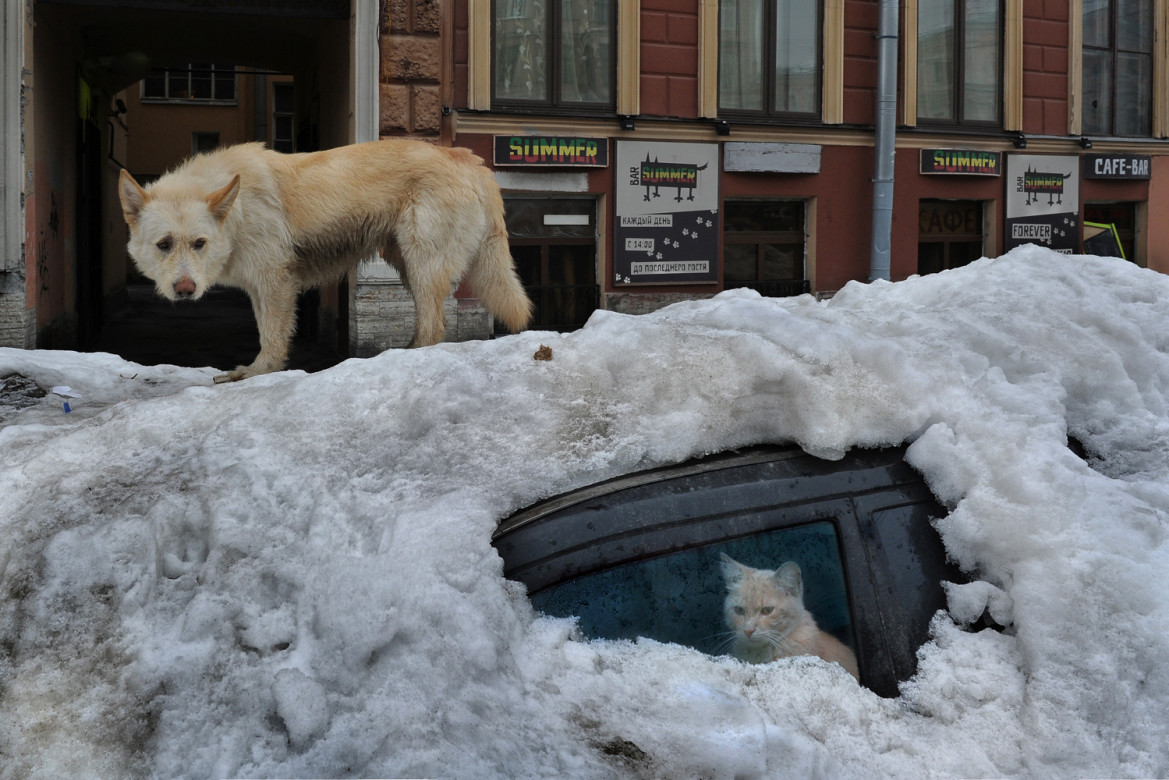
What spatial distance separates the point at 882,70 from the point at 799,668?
13682 mm

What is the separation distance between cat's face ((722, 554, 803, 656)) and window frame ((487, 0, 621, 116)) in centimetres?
1166

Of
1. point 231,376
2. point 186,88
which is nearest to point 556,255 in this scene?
point 231,376

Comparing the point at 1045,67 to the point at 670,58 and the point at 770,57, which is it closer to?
the point at 770,57

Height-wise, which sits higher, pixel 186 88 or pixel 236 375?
pixel 186 88

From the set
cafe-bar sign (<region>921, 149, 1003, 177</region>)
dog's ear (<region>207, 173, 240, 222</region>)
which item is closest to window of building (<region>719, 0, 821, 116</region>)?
cafe-bar sign (<region>921, 149, 1003, 177</region>)

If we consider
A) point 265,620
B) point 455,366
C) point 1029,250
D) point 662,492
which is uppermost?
point 1029,250

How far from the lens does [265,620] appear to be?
1983 mm

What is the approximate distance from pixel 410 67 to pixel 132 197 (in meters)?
7.01

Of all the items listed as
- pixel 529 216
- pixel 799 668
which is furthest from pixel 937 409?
pixel 529 216

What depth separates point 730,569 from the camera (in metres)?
2.12

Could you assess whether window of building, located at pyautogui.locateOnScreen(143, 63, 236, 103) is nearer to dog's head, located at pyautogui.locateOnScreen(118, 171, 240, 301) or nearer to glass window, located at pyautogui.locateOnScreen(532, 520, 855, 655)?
dog's head, located at pyautogui.locateOnScreen(118, 171, 240, 301)

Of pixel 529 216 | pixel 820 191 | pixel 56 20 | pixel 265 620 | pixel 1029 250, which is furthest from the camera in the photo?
pixel 820 191

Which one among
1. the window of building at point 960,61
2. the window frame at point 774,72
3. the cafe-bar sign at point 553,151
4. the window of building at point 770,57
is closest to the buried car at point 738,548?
the cafe-bar sign at point 553,151

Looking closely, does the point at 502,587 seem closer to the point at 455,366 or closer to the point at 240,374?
the point at 455,366
